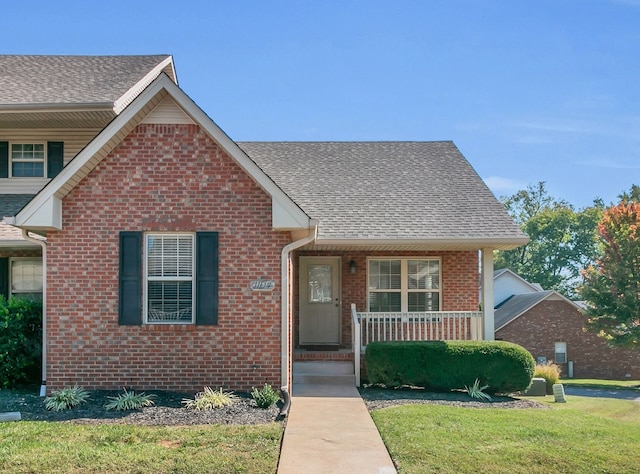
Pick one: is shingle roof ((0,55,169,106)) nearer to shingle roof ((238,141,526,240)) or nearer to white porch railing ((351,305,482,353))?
shingle roof ((238,141,526,240))

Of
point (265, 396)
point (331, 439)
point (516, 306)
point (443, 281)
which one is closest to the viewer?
point (331, 439)

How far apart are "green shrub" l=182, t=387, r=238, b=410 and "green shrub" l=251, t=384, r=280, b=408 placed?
1.12 ft

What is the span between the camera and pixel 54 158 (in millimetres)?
13914

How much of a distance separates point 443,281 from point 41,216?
8.89 metres

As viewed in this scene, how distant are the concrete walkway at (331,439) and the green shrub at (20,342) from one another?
4.74 metres

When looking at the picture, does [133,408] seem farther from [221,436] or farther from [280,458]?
[280,458]

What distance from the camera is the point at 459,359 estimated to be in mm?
11836

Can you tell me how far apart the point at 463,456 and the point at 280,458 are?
80.0 inches

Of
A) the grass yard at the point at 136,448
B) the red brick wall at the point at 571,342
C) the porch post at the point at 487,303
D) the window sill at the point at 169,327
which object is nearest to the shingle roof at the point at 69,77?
the window sill at the point at 169,327

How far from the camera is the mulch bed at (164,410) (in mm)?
8516

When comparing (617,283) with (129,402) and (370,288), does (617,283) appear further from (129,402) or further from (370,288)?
(129,402)

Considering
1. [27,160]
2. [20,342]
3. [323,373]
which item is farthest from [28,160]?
[323,373]

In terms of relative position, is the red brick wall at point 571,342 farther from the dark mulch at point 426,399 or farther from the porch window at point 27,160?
the porch window at point 27,160

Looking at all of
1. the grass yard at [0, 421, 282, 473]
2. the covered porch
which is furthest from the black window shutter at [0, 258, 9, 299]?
the covered porch
